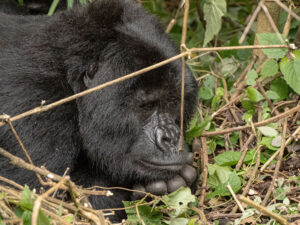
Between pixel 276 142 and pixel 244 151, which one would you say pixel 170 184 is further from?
pixel 276 142

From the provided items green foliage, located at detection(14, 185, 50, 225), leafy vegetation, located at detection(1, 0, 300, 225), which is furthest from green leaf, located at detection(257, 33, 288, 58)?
green foliage, located at detection(14, 185, 50, 225)

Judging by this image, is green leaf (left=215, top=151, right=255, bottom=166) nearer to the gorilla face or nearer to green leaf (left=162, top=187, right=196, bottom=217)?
the gorilla face

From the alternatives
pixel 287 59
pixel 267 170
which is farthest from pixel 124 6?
pixel 267 170

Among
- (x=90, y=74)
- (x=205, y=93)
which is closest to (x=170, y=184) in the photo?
(x=90, y=74)

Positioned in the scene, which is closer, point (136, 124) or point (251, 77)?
point (136, 124)

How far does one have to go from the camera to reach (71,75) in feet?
10.1

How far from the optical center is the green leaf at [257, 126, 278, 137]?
3.55 meters

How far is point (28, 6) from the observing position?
4434 millimetres

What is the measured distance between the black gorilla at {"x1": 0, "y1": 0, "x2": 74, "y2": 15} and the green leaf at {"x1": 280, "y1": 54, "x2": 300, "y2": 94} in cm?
187

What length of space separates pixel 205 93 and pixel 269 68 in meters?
0.61

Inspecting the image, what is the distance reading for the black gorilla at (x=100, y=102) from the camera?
300 cm

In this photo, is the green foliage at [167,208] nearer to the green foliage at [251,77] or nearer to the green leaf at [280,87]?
the green foliage at [251,77]

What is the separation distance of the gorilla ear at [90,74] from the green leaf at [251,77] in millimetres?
1240

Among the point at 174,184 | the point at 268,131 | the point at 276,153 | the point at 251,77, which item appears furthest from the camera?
the point at 251,77
